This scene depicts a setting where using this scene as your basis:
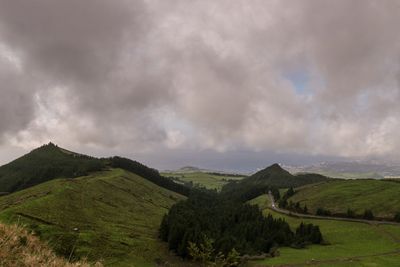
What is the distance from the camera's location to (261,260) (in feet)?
374

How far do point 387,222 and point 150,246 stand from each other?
317ft

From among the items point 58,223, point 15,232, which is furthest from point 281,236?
point 15,232

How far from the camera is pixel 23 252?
15016 millimetres

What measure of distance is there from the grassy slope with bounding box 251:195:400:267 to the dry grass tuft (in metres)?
95.7

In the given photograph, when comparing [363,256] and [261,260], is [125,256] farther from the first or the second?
[363,256]

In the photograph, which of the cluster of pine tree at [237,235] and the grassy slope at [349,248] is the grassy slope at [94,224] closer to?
the cluster of pine tree at [237,235]

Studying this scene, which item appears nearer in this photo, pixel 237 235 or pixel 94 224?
pixel 94 224

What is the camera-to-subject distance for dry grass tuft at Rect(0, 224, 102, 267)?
1422cm

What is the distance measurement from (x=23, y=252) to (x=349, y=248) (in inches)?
5102

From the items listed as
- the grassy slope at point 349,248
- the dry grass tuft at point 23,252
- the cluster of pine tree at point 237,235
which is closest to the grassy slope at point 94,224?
the cluster of pine tree at point 237,235

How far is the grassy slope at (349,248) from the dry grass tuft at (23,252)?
9565 cm


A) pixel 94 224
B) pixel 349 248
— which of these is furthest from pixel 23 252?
pixel 94 224

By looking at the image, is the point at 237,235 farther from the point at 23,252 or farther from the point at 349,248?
the point at 23,252

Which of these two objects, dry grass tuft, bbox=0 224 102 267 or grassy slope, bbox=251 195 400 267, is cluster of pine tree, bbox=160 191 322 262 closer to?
grassy slope, bbox=251 195 400 267
